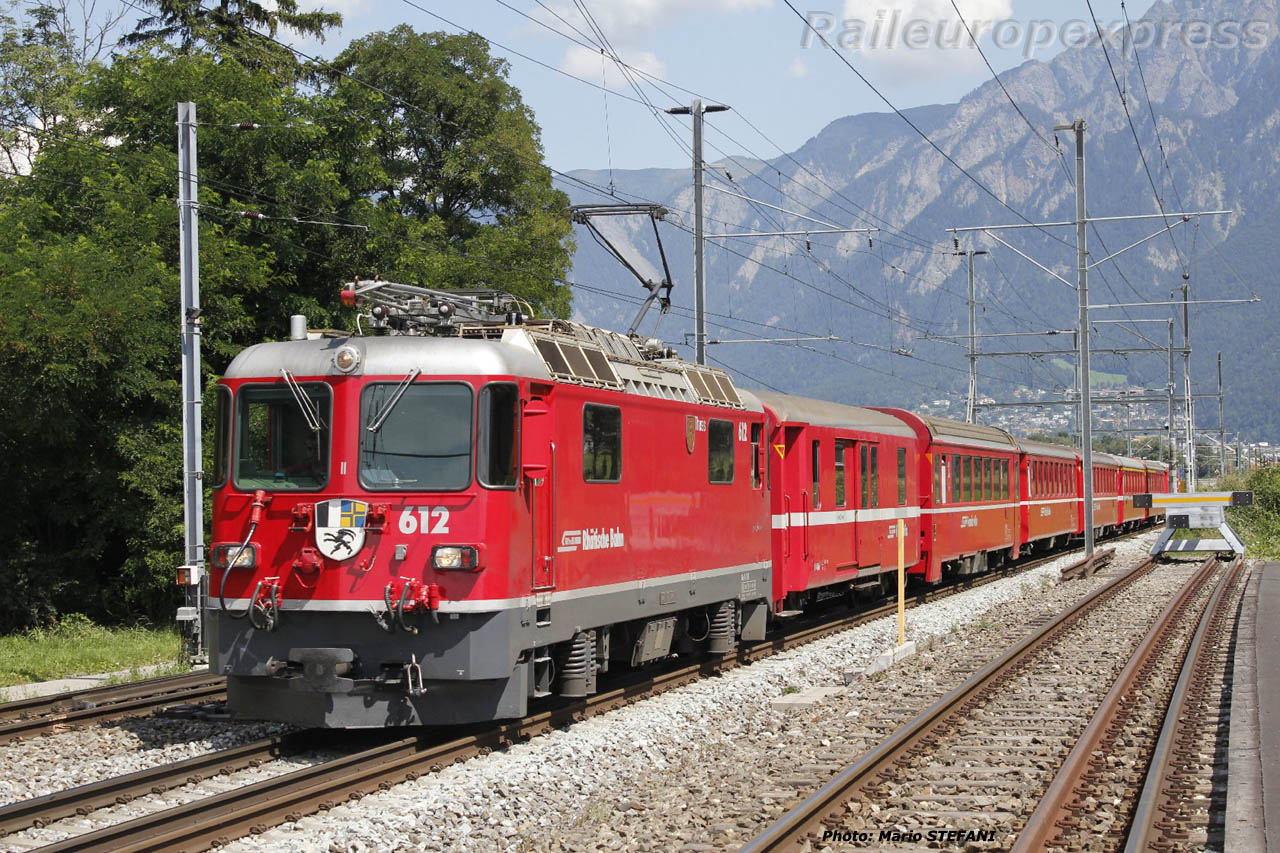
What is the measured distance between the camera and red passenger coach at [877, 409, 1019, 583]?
24719mm

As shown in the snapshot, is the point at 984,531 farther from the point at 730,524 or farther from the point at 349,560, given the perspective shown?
the point at 349,560

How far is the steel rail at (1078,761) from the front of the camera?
7.79 meters

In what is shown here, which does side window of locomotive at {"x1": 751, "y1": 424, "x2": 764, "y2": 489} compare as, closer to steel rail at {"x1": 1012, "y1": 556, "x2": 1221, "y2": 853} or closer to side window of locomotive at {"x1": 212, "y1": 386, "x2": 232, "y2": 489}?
steel rail at {"x1": 1012, "y1": 556, "x2": 1221, "y2": 853}


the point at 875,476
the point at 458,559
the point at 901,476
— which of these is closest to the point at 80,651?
the point at 458,559

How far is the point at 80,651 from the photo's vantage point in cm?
1809

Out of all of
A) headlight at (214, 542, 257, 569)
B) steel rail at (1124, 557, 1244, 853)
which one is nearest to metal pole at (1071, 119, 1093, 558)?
steel rail at (1124, 557, 1244, 853)

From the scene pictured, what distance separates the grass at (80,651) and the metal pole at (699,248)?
32.3 ft

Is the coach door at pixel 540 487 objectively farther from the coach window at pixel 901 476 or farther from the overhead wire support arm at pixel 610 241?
the coach window at pixel 901 476

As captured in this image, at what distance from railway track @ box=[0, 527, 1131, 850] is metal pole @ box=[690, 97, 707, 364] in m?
12.9

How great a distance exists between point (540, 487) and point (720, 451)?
4.45m

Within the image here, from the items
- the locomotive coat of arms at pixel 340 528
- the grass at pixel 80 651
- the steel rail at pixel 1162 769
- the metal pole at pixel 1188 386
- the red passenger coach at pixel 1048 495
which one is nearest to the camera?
the steel rail at pixel 1162 769

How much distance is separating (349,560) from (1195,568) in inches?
1118

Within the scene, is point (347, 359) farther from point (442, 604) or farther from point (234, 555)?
point (442, 604)

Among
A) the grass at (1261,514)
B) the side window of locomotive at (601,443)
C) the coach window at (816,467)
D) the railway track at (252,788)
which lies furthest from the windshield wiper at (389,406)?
the grass at (1261,514)
